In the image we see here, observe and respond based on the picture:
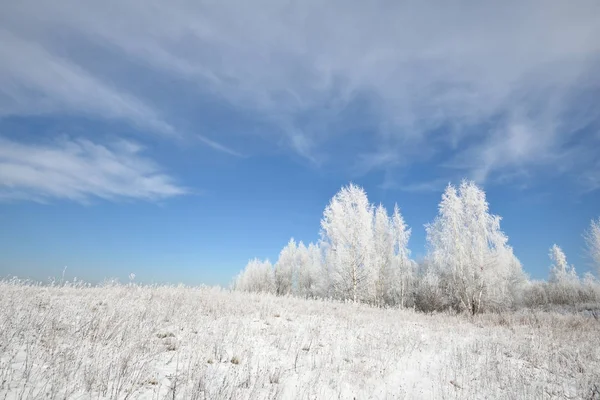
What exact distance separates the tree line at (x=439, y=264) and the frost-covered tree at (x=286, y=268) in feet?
53.9

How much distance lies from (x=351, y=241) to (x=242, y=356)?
22657 mm

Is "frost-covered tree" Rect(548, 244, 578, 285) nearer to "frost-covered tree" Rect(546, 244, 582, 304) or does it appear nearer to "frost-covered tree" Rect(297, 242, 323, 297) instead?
"frost-covered tree" Rect(546, 244, 582, 304)

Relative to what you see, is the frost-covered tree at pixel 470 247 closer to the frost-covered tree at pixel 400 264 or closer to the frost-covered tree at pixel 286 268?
the frost-covered tree at pixel 400 264

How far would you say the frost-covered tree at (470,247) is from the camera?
23.0 m

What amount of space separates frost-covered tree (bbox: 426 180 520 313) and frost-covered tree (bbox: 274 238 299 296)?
34591 millimetres

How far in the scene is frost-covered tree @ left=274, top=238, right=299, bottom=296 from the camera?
56.0 meters

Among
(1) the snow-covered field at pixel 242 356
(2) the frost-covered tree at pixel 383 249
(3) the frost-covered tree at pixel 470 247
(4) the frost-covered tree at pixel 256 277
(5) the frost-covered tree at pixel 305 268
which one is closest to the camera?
(1) the snow-covered field at pixel 242 356

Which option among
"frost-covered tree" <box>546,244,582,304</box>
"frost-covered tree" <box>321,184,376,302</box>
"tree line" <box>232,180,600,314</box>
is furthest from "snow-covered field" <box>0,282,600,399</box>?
"frost-covered tree" <box>546,244,582,304</box>

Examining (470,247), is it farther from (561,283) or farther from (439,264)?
Answer: (561,283)

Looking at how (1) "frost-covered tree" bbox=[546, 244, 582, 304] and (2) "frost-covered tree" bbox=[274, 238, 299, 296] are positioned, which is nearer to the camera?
(1) "frost-covered tree" bbox=[546, 244, 582, 304]

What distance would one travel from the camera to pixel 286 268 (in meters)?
56.9

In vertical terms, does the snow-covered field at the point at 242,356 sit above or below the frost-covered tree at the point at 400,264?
below

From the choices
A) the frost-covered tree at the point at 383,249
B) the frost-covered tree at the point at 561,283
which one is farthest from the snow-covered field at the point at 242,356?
the frost-covered tree at the point at 561,283

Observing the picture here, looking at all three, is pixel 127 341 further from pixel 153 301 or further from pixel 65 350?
pixel 153 301
